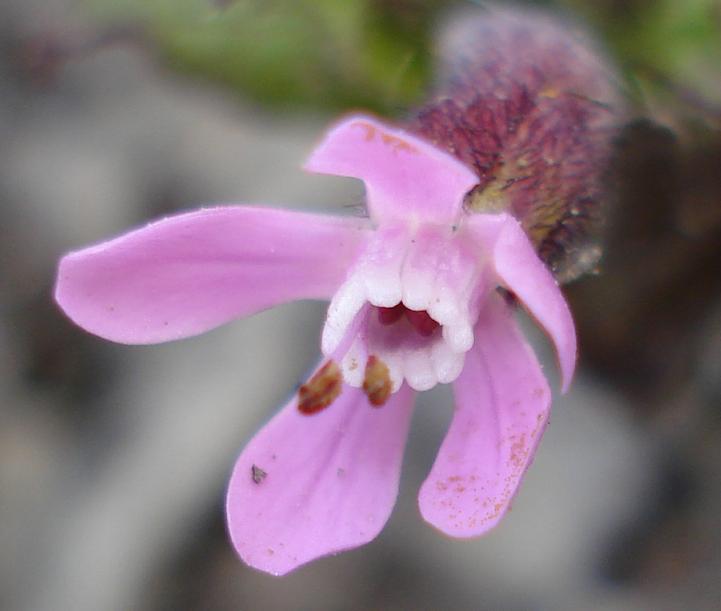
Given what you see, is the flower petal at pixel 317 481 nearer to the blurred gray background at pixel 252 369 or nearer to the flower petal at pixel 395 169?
the flower petal at pixel 395 169

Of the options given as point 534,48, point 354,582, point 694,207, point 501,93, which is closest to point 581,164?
point 501,93

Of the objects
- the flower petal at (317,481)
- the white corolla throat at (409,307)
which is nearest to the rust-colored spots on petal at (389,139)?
the white corolla throat at (409,307)

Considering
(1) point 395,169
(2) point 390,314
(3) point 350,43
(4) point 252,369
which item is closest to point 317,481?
(2) point 390,314

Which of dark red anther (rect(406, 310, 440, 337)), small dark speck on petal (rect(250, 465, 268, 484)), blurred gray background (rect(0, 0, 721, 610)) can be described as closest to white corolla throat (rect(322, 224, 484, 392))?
dark red anther (rect(406, 310, 440, 337))

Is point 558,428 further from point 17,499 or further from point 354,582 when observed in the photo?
point 17,499

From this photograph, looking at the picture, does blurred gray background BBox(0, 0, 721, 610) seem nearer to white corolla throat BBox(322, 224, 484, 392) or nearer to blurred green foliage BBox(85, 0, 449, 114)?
blurred green foliage BBox(85, 0, 449, 114)

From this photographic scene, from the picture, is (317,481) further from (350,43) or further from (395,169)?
(350,43)
